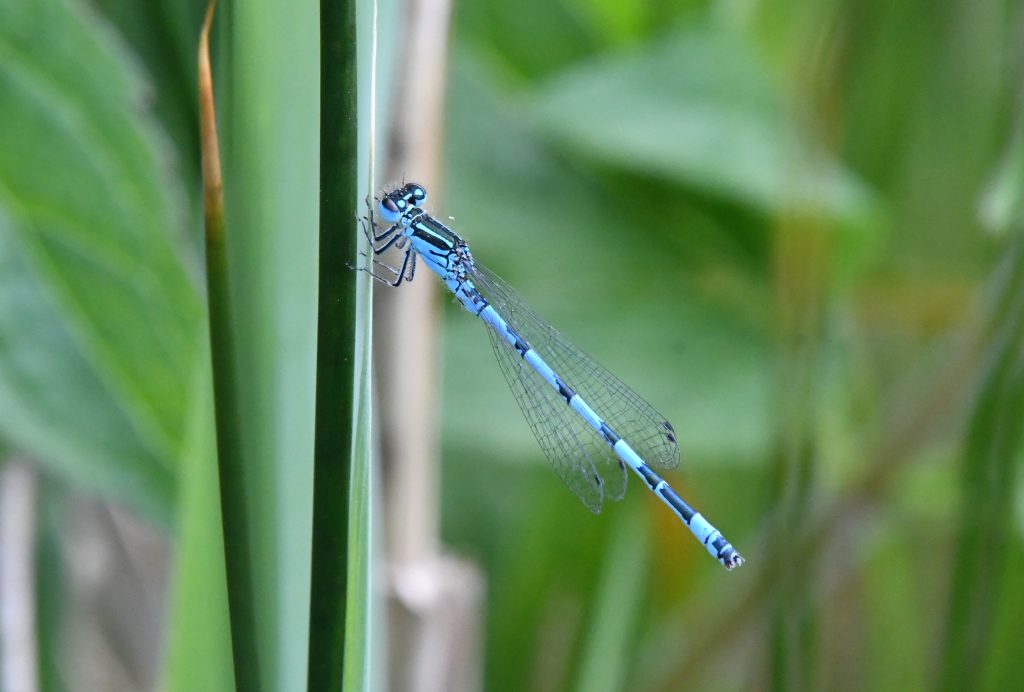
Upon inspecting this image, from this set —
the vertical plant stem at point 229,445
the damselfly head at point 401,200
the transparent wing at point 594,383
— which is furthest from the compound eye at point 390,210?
the vertical plant stem at point 229,445

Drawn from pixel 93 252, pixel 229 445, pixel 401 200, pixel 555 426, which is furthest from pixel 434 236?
pixel 229 445

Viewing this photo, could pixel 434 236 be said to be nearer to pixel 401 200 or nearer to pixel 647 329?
pixel 401 200

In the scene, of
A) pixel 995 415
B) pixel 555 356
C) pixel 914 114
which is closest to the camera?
pixel 995 415

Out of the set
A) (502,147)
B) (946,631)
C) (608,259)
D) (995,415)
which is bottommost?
(946,631)

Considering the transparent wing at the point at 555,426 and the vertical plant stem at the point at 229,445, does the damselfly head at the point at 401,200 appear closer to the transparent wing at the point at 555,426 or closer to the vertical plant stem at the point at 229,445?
the transparent wing at the point at 555,426

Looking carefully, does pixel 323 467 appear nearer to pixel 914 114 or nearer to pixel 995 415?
pixel 995 415

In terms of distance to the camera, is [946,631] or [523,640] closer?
[946,631]

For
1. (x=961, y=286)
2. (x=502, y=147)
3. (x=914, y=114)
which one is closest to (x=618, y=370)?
(x=502, y=147)
